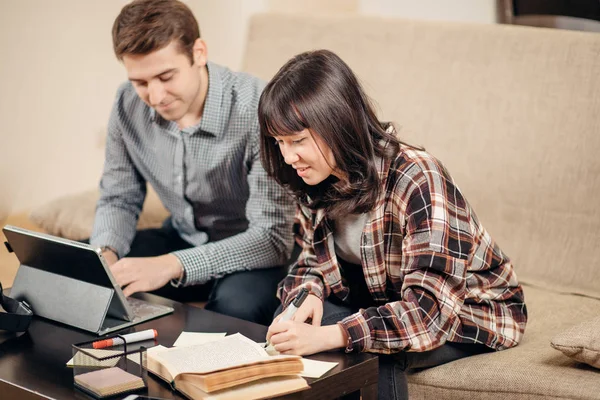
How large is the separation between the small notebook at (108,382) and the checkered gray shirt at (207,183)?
66 cm

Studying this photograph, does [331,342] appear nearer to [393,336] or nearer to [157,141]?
[393,336]

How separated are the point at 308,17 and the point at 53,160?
1601 millimetres

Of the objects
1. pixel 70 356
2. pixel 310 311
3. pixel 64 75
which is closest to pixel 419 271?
pixel 310 311

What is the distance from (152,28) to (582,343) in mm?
1188

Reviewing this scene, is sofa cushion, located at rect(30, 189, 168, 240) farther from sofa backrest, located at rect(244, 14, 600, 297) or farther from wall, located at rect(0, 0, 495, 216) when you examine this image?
wall, located at rect(0, 0, 495, 216)

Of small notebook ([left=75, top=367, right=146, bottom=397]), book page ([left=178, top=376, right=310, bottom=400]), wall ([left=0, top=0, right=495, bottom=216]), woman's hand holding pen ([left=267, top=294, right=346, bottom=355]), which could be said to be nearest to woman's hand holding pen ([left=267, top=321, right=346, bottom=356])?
woman's hand holding pen ([left=267, top=294, right=346, bottom=355])

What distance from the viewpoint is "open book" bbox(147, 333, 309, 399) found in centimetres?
128

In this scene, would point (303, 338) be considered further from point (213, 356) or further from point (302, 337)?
point (213, 356)

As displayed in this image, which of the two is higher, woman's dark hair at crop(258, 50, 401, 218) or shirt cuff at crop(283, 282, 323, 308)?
woman's dark hair at crop(258, 50, 401, 218)

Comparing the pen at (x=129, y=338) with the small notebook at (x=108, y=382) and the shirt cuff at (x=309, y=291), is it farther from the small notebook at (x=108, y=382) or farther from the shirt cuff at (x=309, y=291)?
the shirt cuff at (x=309, y=291)

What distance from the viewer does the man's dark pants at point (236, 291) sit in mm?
2010

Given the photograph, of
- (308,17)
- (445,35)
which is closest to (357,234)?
(445,35)

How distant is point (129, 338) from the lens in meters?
1.58

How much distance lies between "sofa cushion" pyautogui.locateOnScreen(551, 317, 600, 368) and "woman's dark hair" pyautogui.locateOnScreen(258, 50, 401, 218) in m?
0.44
